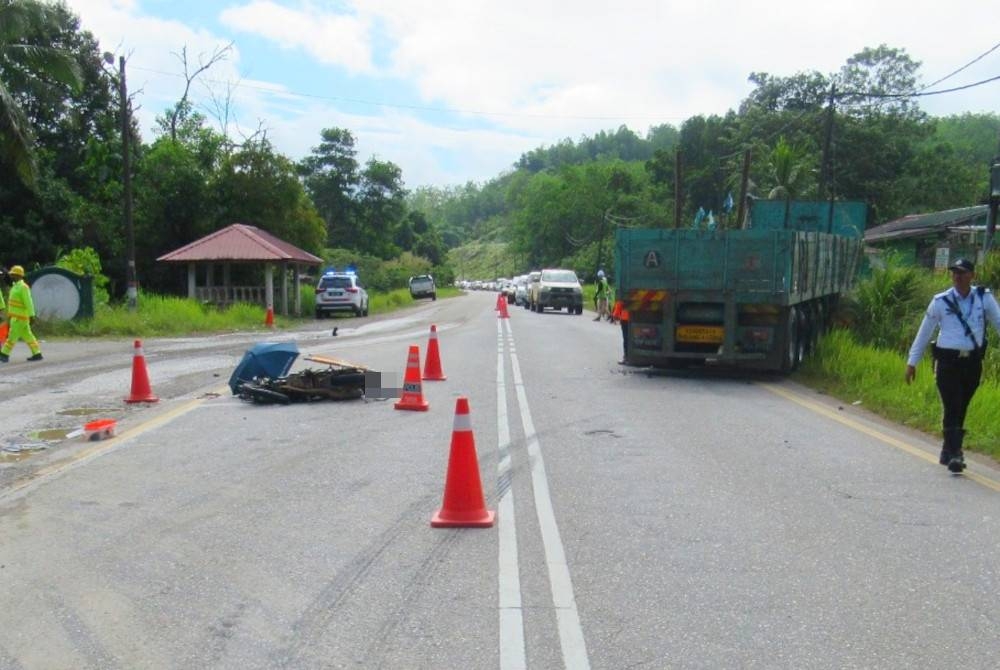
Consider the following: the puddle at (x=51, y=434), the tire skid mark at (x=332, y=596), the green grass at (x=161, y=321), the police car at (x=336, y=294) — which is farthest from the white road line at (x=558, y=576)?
the police car at (x=336, y=294)

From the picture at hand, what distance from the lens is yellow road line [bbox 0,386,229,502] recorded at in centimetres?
797

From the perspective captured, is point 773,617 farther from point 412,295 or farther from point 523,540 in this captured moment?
point 412,295

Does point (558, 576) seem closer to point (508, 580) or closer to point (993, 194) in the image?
point (508, 580)

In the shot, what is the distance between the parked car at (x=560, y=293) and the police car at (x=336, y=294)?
8588 millimetres

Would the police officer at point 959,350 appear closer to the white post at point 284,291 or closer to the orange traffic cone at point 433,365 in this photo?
the orange traffic cone at point 433,365

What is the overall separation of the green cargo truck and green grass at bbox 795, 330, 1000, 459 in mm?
660

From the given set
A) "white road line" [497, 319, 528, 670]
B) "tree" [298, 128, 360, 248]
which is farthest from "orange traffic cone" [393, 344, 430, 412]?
"tree" [298, 128, 360, 248]

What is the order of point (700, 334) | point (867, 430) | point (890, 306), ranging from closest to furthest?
point (867, 430) < point (700, 334) < point (890, 306)

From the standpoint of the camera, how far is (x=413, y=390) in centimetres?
1204

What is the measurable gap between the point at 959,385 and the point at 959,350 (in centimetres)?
30

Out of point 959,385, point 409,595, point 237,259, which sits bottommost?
point 409,595

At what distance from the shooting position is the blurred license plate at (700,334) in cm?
1532

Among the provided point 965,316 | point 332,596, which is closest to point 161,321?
point 965,316

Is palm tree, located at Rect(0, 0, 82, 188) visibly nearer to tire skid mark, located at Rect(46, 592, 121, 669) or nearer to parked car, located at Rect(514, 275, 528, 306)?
tire skid mark, located at Rect(46, 592, 121, 669)
